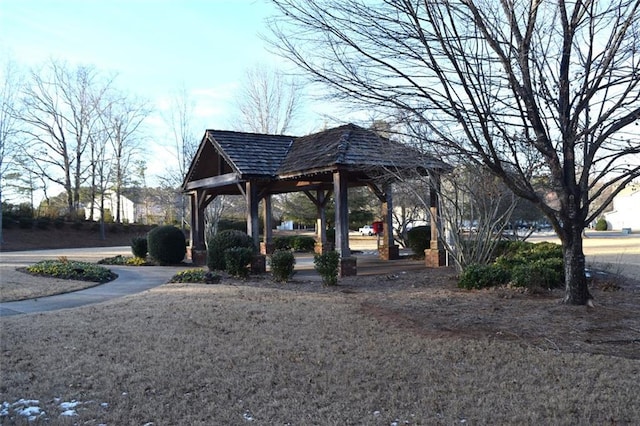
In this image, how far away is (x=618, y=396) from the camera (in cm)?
467

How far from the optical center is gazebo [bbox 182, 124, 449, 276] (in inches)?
542

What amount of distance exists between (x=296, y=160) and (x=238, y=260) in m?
3.85

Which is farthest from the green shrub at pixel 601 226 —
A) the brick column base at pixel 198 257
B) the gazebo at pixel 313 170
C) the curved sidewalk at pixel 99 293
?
the curved sidewalk at pixel 99 293

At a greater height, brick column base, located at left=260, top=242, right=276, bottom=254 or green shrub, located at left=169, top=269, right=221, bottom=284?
brick column base, located at left=260, top=242, right=276, bottom=254

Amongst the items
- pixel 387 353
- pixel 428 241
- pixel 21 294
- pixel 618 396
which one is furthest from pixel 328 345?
pixel 428 241

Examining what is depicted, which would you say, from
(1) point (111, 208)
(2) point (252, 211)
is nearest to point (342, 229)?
(2) point (252, 211)

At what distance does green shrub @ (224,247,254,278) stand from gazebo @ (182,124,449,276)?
89.4 inches

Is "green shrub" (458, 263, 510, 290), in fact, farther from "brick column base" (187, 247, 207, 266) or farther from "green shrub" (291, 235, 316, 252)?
"green shrub" (291, 235, 316, 252)

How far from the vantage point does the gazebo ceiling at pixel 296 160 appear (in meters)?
13.8

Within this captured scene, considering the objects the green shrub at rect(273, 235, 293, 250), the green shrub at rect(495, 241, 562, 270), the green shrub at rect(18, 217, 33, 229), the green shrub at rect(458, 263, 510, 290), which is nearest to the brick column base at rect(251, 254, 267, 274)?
the green shrub at rect(458, 263, 510, 290)

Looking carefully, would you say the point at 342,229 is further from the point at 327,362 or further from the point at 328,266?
the point at 327,362

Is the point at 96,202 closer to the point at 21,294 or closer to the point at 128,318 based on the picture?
the point at 21,294

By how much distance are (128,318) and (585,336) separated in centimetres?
646

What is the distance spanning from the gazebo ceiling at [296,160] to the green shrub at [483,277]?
2537mm
